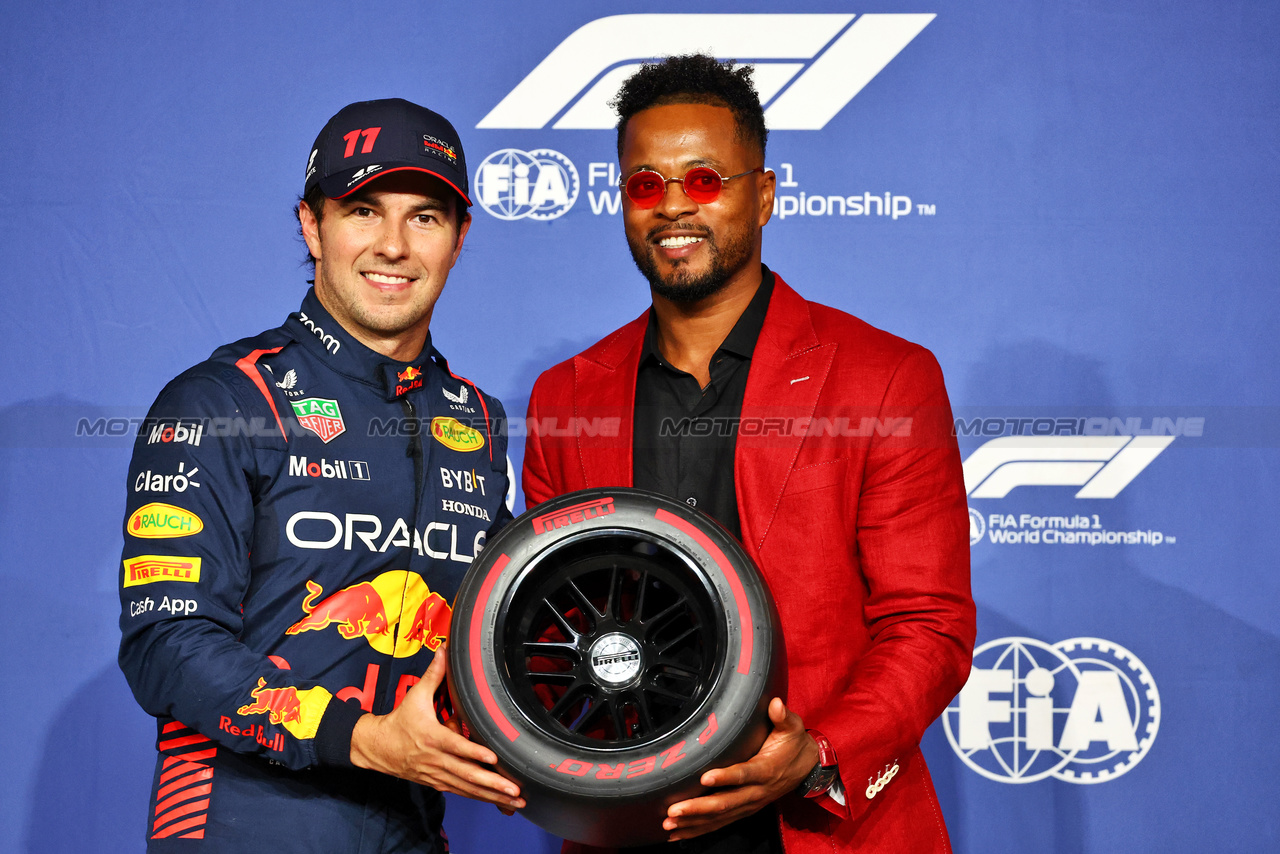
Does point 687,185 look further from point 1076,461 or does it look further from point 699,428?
point 1076,461

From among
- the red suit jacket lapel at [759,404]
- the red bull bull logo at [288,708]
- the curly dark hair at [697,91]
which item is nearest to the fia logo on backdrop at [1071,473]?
the red suit jacket lapel at [759,404]

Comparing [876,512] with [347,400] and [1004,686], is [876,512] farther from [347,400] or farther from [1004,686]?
[1004,686]

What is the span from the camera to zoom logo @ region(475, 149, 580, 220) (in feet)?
9.33

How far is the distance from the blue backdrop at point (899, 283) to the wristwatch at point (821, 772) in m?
1.41

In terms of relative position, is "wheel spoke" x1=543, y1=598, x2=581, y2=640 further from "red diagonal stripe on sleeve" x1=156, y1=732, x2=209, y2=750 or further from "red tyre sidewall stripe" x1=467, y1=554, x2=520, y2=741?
"red diagonal stripe on sleeve" x1=156, y1=732, x2=209, y2=750

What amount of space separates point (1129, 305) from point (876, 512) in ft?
5.06

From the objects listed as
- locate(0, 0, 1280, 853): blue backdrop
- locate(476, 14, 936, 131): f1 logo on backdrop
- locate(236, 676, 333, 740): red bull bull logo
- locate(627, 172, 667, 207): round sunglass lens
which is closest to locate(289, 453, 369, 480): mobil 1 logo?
locate(236, 676, 333, 740): red bull bull logo

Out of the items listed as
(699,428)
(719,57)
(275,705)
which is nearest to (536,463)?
(699,428)

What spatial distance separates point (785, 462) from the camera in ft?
5.60

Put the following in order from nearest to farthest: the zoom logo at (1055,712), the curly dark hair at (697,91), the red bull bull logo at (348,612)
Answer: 1. the red bull bull logo at (348,612)
2. the curly dark hair at (697,91)
3. the zoom logo at (1055,712)

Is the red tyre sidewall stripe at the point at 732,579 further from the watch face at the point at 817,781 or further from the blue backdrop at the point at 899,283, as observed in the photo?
the blue backdrop at the point at 899,283

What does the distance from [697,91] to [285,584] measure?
1.20 m

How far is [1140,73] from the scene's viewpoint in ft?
9.23

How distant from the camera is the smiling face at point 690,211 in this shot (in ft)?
6.12
